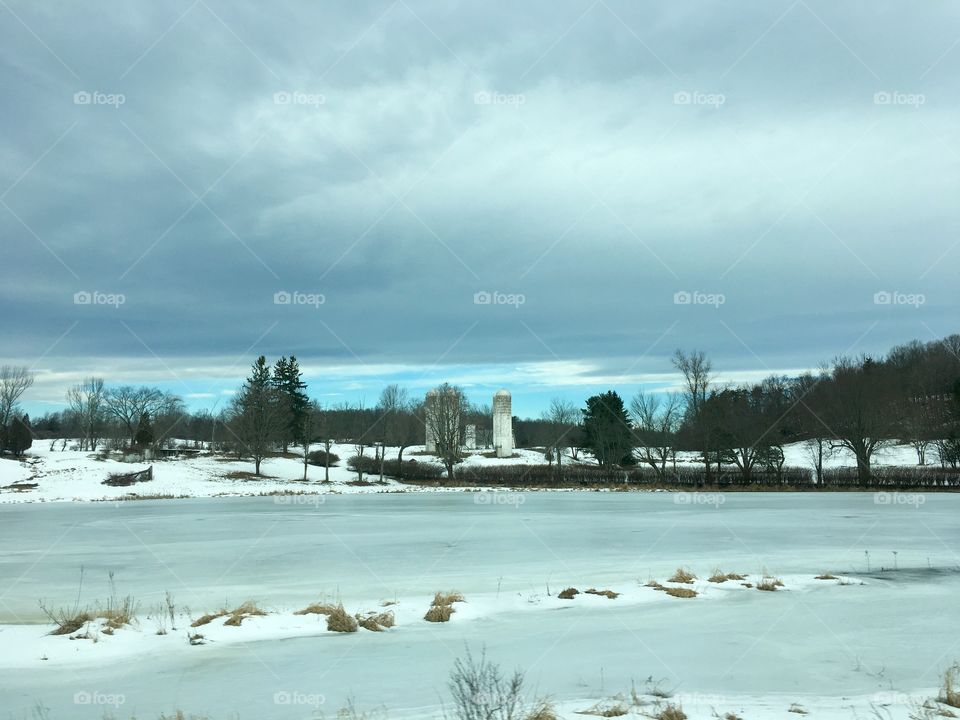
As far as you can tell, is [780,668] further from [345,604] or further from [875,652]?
[345,604]

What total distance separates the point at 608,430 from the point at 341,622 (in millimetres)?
60177

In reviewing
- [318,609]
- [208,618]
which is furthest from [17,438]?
[318,609]

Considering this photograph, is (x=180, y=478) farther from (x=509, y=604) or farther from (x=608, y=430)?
(x=509, y=604)

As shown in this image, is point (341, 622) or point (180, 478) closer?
point (341, 622)

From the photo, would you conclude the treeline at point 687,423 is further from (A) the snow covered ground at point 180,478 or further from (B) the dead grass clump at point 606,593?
(B) the dead grass clump at point 606,593

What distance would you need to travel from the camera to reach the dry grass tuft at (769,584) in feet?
41.8

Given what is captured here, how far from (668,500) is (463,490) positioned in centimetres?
1775

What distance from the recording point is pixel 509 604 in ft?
38.4

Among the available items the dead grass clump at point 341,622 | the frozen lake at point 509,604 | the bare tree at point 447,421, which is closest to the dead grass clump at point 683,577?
the frozen lake at point 509,604

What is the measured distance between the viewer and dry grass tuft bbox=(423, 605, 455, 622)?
34.5ft

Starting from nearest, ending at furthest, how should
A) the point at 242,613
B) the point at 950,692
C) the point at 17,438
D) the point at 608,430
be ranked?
1. the point at 950,692
2. the point at 242,613
3. the point at 17,438
4. the point at 608,430

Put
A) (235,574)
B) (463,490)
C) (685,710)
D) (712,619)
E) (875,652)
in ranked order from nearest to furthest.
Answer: (685,710) < (875,652) < (712,619) < (235,574) < (463,490)

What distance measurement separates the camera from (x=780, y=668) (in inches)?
315

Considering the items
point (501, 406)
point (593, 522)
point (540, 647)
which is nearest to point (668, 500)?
point (593, 522)
